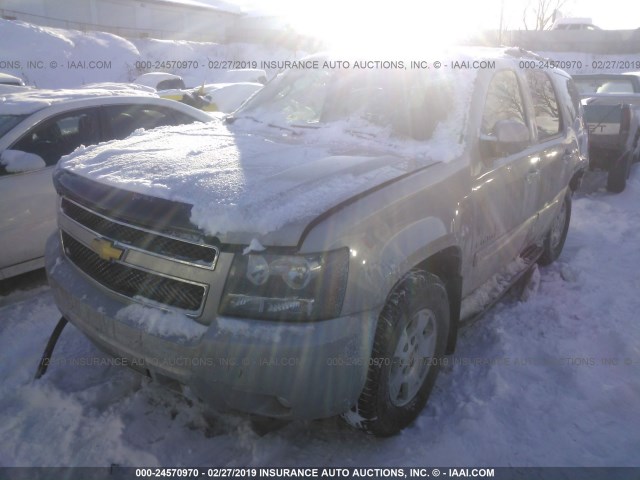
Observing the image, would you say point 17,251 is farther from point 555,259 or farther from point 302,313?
point 555,259

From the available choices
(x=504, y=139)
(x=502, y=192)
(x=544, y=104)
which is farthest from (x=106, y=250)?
(x=544, y=104)

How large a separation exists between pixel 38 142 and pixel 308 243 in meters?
3.25

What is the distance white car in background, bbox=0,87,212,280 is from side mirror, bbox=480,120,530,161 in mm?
3253

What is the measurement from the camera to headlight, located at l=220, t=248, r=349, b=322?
2.02m

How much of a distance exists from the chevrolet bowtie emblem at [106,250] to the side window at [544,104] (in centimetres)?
303

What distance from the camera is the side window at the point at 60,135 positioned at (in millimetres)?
4164

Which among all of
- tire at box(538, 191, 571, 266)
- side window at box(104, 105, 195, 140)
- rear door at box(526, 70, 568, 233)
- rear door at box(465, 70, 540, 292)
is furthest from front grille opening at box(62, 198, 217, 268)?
tire at box(538, 191, 571, 266)

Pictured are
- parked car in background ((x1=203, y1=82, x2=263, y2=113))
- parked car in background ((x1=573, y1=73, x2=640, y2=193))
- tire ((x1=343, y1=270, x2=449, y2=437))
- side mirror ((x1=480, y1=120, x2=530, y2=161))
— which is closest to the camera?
tire ((x1=343, y1=270, x2=449, y2=437))

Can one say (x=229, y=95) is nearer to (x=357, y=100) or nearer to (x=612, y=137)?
(x=612, y=137)

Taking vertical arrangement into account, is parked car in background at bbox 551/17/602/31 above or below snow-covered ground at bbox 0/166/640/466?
above

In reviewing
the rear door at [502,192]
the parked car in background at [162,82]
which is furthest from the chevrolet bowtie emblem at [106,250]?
the parked car in background at [162,82]

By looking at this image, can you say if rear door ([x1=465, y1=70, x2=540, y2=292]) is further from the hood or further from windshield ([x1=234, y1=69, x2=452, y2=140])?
the hood

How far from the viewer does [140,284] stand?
2248mm

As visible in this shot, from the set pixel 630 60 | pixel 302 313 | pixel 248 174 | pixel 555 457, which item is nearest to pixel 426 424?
pixel 555 457
